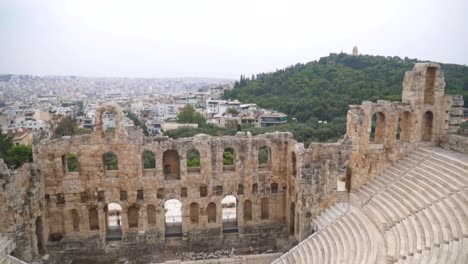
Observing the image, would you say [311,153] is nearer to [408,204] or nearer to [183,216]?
[408,204]

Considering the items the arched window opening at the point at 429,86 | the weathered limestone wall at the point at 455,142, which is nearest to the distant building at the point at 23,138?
the arched window opening at the point at 429,86

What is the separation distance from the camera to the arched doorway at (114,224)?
821 inches

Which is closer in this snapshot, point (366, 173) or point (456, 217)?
point (456, 217)

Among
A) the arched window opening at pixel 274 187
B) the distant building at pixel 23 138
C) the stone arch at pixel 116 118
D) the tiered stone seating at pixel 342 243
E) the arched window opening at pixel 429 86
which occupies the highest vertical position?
the arched window opening at pixel 429 86

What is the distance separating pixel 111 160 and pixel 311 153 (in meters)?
25.2

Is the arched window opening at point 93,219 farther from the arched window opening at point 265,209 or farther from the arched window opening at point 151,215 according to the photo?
the arched window opening at point 265,209

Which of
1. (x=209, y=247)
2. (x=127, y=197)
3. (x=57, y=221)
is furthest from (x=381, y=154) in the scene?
(x=57, y=221)

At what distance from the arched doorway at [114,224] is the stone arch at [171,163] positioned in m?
3.88

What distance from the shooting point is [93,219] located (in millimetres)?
20812

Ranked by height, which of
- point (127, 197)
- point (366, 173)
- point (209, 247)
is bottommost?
point (209, 247)

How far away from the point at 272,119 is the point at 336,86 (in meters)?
11.3

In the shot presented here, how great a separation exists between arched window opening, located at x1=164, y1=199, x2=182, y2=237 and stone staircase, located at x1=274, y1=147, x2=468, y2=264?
6.60 m

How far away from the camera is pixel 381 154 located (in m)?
19.6

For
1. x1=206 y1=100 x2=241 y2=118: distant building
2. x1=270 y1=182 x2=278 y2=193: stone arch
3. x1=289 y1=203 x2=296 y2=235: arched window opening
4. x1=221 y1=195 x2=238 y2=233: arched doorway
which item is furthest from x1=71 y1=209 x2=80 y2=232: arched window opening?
x1=206 y1=100 x2=241 y2=118: distant building
